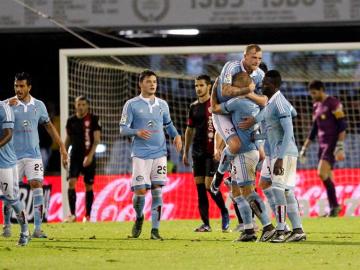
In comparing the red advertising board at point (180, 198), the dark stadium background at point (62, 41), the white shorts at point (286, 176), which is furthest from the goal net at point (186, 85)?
the white shorts at point (286, 176)

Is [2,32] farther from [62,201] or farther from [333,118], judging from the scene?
[333,118]

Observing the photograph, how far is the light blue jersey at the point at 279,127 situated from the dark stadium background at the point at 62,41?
1101 centimetres

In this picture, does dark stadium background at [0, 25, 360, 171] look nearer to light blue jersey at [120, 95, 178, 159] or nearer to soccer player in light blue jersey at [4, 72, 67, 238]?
light blue jersey at [120, 95, 178, 159]

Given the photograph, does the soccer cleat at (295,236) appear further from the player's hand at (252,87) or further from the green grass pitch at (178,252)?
the player's hand at (252,87)

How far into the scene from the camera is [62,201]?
18.2 metres

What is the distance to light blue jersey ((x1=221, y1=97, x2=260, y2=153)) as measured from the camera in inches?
442

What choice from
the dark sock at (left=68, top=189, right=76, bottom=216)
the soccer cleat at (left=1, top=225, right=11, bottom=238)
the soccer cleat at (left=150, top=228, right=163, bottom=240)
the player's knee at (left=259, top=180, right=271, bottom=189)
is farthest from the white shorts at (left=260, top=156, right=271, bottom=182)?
the dark sock at (left=68, top=189, right=76, bottom=216)

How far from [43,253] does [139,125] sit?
300 cm

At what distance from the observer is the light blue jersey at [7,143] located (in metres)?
10.9

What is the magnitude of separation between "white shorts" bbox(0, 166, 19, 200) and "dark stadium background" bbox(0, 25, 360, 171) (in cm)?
1153

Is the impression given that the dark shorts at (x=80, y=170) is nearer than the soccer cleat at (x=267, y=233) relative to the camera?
No

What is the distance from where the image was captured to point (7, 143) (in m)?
10.9

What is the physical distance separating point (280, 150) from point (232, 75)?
39.2 inches

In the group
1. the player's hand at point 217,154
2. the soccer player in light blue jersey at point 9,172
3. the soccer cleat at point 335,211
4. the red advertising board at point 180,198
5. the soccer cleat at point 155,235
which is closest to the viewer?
the soccer player in light blue jersey at point 9,172
